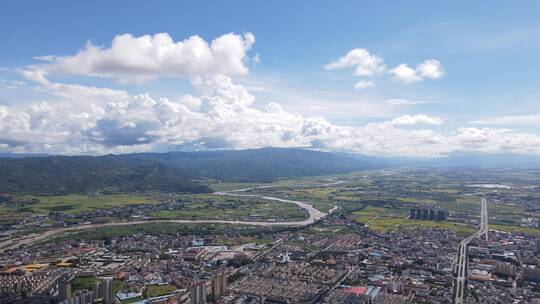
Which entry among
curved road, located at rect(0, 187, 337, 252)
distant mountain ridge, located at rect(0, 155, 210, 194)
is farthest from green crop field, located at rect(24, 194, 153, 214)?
curved road, located at rect(0, 187, 337, 252)

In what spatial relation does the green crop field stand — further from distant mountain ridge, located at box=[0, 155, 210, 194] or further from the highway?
the highway

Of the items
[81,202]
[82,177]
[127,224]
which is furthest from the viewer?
[82,177]

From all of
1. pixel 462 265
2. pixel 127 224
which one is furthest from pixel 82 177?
pixel 462 265

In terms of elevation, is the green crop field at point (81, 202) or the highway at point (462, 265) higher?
the green crop field at point (81, 202)

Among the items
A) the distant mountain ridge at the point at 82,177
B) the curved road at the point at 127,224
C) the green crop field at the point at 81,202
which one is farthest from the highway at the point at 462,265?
the distant mountain ridge at the point at 82,177

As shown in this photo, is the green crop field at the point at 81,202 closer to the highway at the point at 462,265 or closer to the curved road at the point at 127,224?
the curved road at the point at 127,224

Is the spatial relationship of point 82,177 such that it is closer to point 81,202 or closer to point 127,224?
point 81,202

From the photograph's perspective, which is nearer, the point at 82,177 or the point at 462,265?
the point at 462,265

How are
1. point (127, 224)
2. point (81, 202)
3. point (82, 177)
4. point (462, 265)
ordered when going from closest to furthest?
point (462, 265), point (127, 224), point (81, 202), point (82, 177)

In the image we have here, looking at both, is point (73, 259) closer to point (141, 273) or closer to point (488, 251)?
point (141, 273)

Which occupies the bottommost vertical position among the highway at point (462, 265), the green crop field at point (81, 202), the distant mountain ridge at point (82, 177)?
the highway at point (462, 265)

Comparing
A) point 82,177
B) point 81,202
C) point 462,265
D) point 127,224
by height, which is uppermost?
point 82,177

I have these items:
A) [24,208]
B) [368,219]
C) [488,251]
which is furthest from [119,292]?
[24,208]
